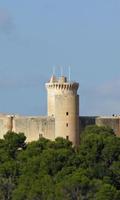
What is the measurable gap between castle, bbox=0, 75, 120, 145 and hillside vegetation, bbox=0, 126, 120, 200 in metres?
0.97

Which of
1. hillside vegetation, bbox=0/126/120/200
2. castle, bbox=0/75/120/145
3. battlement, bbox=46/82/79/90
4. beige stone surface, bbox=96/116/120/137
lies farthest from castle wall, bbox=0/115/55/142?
beige stone surface, bbox=96/116/120/137

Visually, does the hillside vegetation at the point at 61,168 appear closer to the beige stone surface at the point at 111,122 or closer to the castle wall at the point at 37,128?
the beige stone surface at the point at 111,122

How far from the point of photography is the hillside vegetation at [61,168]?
575 ft

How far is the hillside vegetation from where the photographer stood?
175125mm

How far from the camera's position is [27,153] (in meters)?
182

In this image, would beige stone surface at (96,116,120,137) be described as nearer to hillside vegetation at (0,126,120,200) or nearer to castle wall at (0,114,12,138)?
hillside vegetation at (0,126,120,200)

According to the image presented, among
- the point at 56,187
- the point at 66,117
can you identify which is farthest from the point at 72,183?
the point at 66,117

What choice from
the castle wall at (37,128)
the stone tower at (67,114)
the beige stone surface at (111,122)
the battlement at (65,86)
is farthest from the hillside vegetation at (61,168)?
the battlement at (65,86)

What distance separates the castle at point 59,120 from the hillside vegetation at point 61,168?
975 millimetres

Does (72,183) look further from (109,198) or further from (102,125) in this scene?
(102,125)

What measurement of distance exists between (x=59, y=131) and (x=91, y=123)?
2296mm

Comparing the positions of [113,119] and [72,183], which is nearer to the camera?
[72,183]

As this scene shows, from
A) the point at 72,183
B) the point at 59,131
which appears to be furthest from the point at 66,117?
the point at 72,183

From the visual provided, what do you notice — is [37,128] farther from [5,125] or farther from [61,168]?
[61,168]
